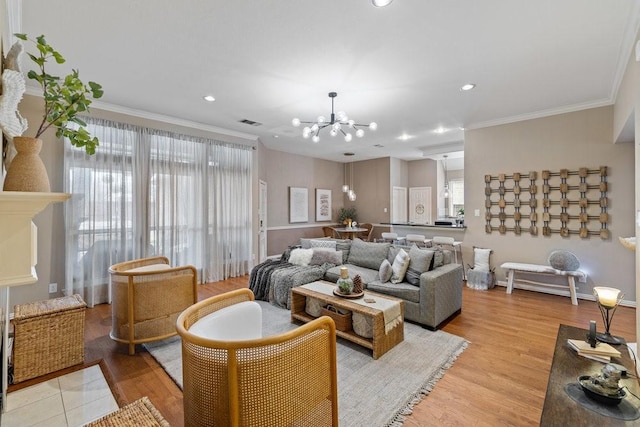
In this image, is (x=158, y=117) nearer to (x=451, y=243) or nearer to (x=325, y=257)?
(x=325, y=257)

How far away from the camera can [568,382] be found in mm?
1637

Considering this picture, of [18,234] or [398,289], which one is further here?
[398,289]

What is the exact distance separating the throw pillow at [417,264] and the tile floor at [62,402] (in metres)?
3.03

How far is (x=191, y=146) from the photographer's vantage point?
5.03 metres

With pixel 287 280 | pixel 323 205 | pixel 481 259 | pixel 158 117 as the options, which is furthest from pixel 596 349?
pixel 323 205

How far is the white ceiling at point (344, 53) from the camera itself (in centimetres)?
224

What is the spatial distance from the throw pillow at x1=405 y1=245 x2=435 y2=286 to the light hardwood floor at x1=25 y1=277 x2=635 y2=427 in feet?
2.20

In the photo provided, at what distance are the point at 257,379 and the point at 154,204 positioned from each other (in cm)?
412

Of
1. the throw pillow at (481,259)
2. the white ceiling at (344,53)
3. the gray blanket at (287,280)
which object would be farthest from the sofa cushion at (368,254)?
the white ceiling at (344,53)

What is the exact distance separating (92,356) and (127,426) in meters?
2.04

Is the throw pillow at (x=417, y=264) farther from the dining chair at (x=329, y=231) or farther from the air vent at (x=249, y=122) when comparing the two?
the dining chair at (x=329, y=231)

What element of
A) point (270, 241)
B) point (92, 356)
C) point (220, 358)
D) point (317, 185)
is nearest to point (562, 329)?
point (220, 358)

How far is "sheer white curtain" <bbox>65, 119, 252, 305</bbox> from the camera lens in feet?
13.0

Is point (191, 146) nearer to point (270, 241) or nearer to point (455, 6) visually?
point (270, 241)
